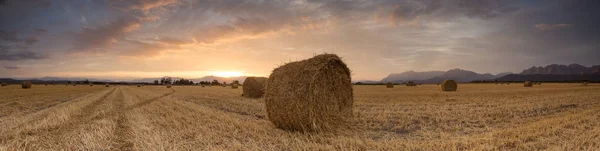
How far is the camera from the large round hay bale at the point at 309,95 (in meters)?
7.60

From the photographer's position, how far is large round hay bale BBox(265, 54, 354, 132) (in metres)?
7.60

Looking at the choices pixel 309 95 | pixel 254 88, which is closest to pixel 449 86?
pixel 254 88

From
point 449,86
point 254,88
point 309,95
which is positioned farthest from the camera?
point 449,86

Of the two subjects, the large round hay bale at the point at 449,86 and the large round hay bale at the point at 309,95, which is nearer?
the large round hay bale at the point at 309,95

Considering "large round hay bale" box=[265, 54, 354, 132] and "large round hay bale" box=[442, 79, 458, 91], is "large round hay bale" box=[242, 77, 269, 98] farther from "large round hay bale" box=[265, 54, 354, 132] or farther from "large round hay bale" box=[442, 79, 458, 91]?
"large round hay bale" box=[442, 79, 458, 91]

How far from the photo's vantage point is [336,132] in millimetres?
7797

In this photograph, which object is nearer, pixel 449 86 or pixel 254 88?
pixel 254 88

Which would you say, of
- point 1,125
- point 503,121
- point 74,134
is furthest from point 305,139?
point 1,125

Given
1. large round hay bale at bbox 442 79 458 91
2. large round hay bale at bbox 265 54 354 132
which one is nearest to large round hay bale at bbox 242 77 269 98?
large round hay bale at bbox 265 54 354 132

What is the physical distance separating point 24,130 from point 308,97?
6268 mm

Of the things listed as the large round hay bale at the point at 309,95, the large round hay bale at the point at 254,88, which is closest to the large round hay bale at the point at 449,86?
the large round hay bale at the point at 254,88

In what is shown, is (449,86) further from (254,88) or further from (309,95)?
(309,95)

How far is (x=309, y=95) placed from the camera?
7.60 meters

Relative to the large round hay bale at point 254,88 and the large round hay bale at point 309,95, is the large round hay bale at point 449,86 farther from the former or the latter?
the large round hay bale at point 309,95
